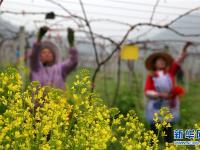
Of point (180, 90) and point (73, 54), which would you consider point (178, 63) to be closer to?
point (180, 90)

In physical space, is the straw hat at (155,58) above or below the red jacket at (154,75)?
above

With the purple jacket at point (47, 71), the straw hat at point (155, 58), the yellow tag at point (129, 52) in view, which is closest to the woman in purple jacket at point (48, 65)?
the purple jacket at point (47, 71)

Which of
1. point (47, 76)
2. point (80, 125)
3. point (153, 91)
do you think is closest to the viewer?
point (80, 125)

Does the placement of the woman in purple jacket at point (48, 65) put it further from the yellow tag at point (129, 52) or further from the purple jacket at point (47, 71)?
the yellow tag at point (129, 52)

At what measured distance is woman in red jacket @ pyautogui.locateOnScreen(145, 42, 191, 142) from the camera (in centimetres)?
649

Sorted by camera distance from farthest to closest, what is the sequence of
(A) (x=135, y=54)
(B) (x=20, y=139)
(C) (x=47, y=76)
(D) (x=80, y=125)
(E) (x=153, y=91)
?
(A) (x=135, y=54), (E) (x=153, y=91), (C) (x=47, y=76), (D) (x=80, y=125), (B) (x=20, y=139)

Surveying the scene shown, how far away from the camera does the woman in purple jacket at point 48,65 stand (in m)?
5.78

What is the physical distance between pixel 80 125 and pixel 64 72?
3.22m

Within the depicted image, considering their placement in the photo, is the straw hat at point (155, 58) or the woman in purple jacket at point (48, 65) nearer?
the woman in purple jacket at point (48, 65)

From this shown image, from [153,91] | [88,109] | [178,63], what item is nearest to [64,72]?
[153,91]

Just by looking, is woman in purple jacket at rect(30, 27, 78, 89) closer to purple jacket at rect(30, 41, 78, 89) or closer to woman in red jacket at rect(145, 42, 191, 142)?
purple jacket at rect(30, 41, 78, 89)

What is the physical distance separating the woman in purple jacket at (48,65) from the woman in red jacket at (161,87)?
915mm

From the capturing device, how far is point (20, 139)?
2561 millimetres

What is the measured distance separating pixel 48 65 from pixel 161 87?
1233mm
